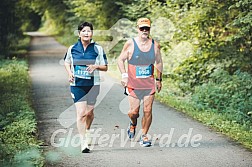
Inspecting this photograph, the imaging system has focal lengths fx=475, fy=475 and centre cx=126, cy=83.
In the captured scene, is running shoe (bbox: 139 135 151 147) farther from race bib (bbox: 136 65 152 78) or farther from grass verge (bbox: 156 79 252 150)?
grass verge (bbox: 156 79 252 150)

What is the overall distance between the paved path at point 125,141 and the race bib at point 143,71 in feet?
4.04

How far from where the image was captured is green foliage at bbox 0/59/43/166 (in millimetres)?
6770

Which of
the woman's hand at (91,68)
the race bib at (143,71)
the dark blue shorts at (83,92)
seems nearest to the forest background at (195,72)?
the dark blue shorts at (83,92)

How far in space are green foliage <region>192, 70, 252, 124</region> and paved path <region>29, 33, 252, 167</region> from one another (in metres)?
1.76

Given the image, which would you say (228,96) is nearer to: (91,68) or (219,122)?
(219,122)

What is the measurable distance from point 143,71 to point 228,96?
6665 mm

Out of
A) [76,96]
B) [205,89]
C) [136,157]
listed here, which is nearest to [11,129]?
[76,96]

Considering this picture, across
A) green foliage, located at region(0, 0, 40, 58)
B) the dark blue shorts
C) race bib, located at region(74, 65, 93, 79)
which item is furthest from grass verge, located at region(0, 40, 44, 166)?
green foliage, located at region(0, 0, 40, 58)

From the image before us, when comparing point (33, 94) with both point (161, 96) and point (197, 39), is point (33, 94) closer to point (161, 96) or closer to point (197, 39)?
point (161, 96)

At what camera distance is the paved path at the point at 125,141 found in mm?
7191

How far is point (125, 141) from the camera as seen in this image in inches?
339

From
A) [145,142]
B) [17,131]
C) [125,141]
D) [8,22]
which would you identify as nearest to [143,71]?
[145,142]

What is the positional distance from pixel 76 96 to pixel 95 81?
393mm

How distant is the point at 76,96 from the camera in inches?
303
